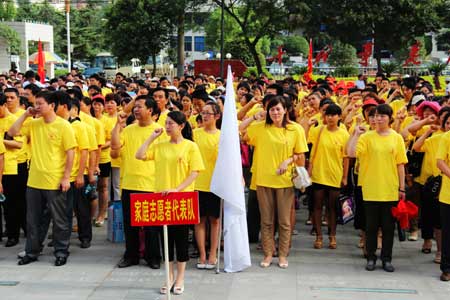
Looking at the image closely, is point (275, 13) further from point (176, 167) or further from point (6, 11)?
point (6, 11)

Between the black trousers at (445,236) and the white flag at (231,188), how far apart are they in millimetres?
1985

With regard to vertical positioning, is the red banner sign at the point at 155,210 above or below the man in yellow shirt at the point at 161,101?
below

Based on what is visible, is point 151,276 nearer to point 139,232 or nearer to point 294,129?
point 139,232

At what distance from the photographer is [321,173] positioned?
26.6ft

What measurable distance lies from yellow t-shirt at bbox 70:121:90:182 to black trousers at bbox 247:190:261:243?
6.86 feet

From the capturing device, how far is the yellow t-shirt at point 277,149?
7.28 m

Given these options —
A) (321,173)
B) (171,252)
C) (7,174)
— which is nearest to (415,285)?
(321,173)

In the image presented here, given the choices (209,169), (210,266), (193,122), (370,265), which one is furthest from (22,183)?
(370,265)

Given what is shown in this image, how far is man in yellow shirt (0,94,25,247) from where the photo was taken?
8.10m

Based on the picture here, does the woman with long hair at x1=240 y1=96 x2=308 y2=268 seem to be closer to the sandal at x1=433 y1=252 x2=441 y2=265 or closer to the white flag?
the white flag

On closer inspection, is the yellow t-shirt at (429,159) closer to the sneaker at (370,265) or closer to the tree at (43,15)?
the sneaker at (370,265)

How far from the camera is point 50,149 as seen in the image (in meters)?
7.30

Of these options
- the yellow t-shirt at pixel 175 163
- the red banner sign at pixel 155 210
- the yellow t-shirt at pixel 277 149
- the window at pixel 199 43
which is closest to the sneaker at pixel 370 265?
the yellow t-shirt at pixel 277 149

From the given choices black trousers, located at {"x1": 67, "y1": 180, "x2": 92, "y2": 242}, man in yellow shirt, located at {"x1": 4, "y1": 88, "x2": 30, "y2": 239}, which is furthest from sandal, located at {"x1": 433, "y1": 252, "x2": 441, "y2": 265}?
man in yellow shirt, located at {"x1": 4, "y1": 88, "x2": 30, "y2": 239}
